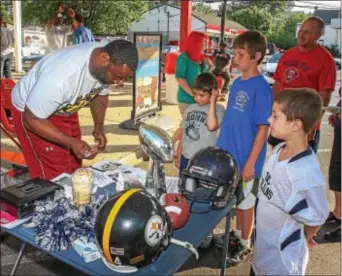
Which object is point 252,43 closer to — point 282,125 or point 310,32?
point 282,125

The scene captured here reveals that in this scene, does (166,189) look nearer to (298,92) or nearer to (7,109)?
(298,92)

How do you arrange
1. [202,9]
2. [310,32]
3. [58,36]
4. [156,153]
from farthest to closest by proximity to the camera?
[202,9]
[58,36]
[310,32]
[156,153]

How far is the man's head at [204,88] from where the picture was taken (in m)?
3.23

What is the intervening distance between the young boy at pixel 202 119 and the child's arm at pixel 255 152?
0.46 m

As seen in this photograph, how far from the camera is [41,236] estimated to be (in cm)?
172

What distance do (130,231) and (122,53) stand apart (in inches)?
47.2

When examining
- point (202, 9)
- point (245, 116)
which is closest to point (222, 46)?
point (202, 9)

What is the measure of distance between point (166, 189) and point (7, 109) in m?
2.77

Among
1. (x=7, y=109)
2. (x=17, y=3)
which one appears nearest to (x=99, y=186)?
(x=7, y=109)

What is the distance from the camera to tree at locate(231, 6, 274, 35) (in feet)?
23.0

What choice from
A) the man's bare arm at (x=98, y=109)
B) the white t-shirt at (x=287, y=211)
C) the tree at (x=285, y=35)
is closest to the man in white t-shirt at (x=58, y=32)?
the tree at (x=285, y=35)

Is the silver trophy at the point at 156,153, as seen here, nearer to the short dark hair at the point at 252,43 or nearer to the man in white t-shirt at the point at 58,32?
the short dark hair at the point at 252,43

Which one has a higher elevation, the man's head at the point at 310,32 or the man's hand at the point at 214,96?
the man's head at the point at 310,32

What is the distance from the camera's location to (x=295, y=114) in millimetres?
2000
